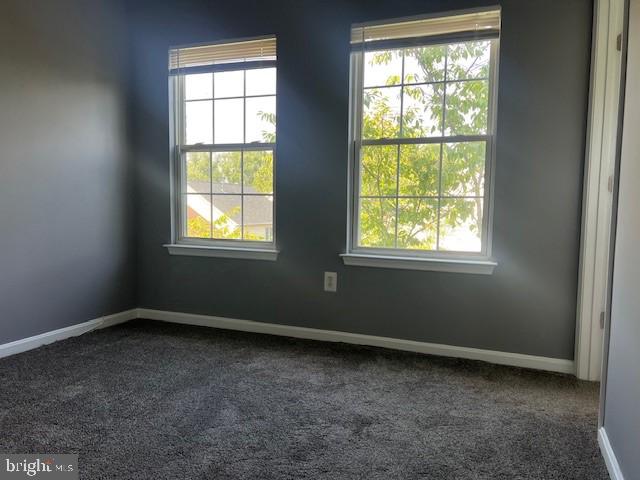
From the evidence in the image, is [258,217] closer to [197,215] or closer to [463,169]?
[197,215]

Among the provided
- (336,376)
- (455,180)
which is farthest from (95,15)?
(336,376)

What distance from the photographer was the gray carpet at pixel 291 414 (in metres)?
1.67

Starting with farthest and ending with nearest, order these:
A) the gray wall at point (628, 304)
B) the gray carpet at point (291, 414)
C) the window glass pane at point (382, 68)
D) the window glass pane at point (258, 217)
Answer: the window glass pane at point (258, 217) → the window glass pane at point (382, 68) → the gray carpet at point (291, 414) → the gray wall at point (628, 304)

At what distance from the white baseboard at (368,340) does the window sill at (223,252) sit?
474 mm

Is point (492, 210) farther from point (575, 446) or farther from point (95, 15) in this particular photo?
point (95, 15)

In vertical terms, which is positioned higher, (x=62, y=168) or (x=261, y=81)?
(x=261, y=81)

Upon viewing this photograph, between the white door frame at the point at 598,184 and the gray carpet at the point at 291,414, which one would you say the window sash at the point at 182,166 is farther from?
the white door frame at the point at 598,184

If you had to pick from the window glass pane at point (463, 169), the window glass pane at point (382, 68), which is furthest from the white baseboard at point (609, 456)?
the window glass pane at point (382, 68)

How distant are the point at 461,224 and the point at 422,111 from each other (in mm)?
747

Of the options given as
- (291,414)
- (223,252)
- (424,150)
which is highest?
(424,150)

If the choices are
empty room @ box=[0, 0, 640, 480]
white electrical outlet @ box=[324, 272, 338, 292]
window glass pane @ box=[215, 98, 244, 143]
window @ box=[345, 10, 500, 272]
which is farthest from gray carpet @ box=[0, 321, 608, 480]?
window glass pane @ box=[215, 98, 244, 143]

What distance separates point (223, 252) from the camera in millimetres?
3395

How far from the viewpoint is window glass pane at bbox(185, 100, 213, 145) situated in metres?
3.46

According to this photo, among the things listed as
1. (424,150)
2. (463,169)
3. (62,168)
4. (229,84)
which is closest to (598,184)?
(463,169)
